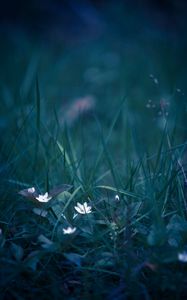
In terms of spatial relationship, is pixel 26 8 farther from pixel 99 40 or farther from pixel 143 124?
pixel 143 124

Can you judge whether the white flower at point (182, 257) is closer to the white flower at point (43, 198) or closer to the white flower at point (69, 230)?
the white flower at point (69, 230)

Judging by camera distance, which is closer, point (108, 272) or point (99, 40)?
point (108, 272)

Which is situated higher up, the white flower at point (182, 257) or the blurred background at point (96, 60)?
the blurred background at point (96, 60)

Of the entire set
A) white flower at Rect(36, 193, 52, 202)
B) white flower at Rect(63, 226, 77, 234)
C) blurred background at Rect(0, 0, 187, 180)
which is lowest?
white flower at Rect(63, 226, 77, 234)

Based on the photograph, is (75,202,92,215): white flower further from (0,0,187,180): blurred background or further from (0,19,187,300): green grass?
(0,0,187,180): blurred background

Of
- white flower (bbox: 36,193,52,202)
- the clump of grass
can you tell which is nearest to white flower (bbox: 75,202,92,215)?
the clump of grass

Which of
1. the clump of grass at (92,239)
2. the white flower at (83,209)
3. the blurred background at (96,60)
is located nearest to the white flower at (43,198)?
the clump of grass at (92,239)

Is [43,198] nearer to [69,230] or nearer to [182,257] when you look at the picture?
[69,230]

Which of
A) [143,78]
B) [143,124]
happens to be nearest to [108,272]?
[143,124]

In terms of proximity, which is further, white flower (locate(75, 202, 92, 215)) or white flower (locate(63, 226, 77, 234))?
white flower (locate(75, 202, 92, 215))

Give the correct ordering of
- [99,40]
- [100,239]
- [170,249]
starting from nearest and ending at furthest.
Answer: [170,249]
[100,239]
[99,40]

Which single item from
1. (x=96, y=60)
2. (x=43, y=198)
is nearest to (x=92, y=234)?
(x=43, y=198)
